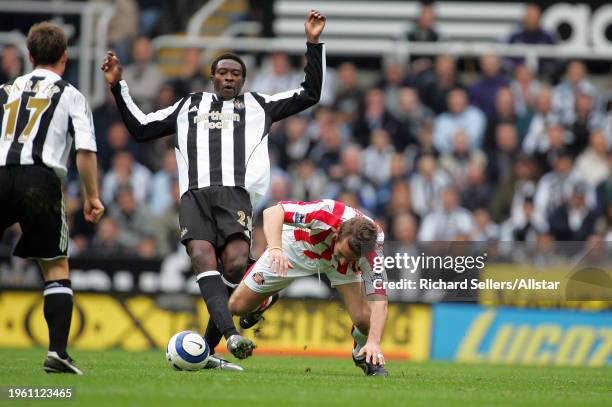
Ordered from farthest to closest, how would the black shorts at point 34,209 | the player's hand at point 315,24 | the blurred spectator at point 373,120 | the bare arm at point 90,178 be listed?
the blurred spectator at point 373,120
the player's hand at point 315,24
the bare arm at point 90,178
the black shorts at point 34,209

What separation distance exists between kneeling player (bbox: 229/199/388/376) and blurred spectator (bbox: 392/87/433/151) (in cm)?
714

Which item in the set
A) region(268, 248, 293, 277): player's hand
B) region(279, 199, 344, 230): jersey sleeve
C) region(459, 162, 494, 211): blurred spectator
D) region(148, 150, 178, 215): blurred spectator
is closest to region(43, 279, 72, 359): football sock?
region(268, 248, 293, 277): player's hand

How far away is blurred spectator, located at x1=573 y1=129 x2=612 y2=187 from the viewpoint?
52.4 ft

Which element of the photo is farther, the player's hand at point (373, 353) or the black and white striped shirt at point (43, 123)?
the player's hand at point (373, 353)

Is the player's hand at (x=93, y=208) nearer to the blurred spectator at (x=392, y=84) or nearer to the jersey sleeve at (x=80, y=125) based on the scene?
the jersey sleeve at (x=80, y=125)

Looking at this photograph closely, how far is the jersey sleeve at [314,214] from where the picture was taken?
8555 mm

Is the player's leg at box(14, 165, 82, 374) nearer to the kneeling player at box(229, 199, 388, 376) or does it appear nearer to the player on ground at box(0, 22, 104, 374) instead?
the player on ground at box(0, 22, 104, 374)

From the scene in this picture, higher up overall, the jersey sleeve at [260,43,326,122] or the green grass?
the jersey sleeve at [260,43,326,122]

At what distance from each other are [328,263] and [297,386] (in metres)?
1.72

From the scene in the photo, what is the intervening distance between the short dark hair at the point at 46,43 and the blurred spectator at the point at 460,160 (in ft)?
28.9

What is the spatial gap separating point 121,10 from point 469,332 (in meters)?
8.29

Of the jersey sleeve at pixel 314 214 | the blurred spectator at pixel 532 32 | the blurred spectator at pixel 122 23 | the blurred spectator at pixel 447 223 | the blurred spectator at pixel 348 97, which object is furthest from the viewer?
the blurred spectator at pixel 122 23

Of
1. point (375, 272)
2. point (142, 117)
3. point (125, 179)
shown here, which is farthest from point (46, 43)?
point (125, 179)

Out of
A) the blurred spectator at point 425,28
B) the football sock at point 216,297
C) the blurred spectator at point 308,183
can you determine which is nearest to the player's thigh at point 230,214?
the football sock at point 216,297
